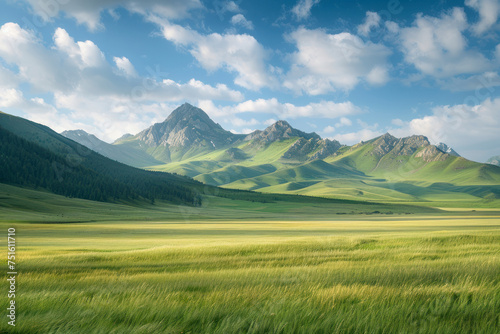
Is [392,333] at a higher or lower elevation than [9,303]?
A: higher

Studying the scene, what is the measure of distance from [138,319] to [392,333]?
359cm

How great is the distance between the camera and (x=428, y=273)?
8.23 metres

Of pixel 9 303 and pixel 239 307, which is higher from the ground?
pixel 239 307

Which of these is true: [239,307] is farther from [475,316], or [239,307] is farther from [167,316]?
[475,316]

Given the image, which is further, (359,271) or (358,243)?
(358,243)

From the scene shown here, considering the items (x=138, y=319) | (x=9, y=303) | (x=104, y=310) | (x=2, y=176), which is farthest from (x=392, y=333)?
(x=2, y=176)

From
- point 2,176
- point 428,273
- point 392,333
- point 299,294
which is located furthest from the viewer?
point 2,176

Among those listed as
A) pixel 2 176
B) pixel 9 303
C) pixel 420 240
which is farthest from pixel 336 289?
pixel 2 176

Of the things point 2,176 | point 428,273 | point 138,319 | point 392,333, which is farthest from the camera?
point 2,176

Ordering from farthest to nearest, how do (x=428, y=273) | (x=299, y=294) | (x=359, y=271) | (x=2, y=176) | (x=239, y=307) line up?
(x=2, y=176) < (x=359, y=271) < (x=428, y=273) < (x=299, y=294) < (x=239, y=307)

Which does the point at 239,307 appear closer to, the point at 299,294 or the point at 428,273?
the point at 299,294

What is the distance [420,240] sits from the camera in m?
20.0

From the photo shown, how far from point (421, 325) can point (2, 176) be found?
713 feet

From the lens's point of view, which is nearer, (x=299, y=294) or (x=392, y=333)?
(x=392, y=333)
